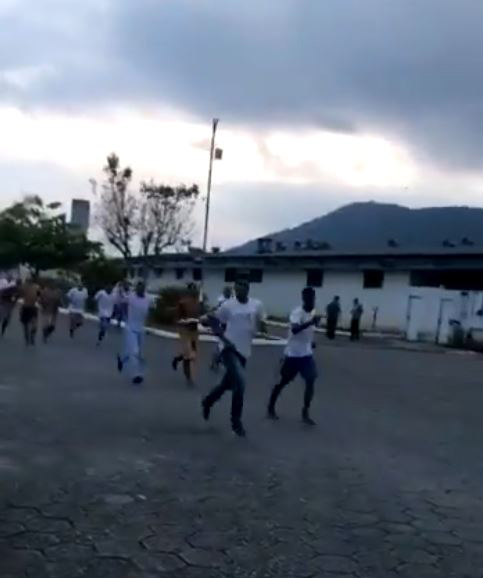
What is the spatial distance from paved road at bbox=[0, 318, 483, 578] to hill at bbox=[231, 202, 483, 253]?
41799 millimetres

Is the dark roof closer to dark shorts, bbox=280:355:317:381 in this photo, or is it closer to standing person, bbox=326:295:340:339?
standing person, bbox=326:295:340:339

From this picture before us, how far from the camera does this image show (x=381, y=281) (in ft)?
157

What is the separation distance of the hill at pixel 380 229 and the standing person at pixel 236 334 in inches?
1697

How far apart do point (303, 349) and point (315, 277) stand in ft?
131

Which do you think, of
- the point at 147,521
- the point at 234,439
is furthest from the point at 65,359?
the point at 147,521

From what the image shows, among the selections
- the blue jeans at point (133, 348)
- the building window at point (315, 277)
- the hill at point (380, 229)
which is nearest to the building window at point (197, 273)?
the hill at point (380, 229)

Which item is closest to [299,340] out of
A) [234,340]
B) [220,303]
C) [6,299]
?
[234,340]

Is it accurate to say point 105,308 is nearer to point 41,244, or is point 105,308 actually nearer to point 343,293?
point 343,293

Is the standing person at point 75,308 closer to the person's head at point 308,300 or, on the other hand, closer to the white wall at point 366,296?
the person's head at point 308,300

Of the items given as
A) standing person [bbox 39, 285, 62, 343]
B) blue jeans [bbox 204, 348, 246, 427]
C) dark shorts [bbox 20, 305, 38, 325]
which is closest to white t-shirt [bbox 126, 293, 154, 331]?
blue jeans [bbox 204, 348, 246, 427]

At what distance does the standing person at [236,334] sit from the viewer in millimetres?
10758

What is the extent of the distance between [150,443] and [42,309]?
16930 mm

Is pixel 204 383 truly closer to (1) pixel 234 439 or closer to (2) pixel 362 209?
(1) pixel 234 439

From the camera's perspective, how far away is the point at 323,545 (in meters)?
6.22
